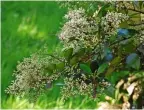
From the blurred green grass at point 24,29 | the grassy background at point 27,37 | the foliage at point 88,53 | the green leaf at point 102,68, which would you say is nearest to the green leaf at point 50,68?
the foliage at point 88,53

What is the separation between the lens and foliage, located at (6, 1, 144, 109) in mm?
1230

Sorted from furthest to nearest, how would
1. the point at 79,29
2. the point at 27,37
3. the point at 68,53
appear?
the point at 27,37, the point at 68,53, the point at 79,29

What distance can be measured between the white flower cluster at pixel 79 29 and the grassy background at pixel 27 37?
4.90ft

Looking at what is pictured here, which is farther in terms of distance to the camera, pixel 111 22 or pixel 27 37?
pixel 27 37

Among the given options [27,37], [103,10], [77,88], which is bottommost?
[77,88]

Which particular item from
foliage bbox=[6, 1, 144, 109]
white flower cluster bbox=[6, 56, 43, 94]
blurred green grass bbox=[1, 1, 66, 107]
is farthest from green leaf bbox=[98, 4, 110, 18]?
blurred green grass bbox=[1, 1, 66, 107]

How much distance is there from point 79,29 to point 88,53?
5.8 inches

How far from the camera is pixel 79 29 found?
1206 millimetres

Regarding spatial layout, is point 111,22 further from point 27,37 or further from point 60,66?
point 27,37

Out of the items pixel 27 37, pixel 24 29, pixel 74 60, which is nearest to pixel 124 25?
pixel 74 60

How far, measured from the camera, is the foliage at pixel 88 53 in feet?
4.04

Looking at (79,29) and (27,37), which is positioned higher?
(27,37)

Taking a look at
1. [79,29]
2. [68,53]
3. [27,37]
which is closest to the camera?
[79,29]

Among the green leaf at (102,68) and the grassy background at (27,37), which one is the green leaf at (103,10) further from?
the grassy background at (27,37)
